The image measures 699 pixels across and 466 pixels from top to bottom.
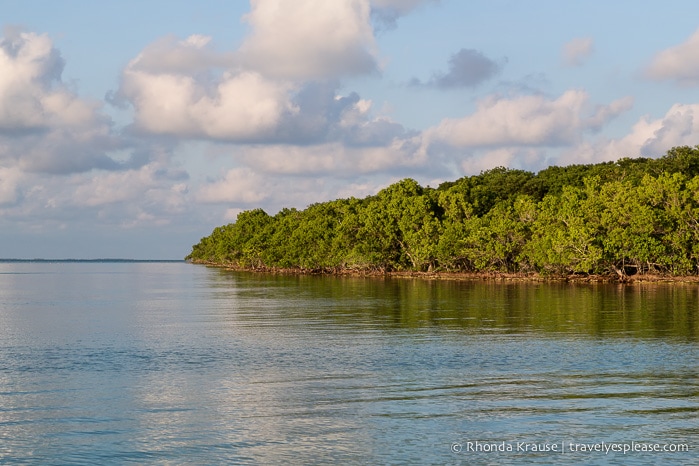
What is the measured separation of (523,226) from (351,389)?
78.4 m

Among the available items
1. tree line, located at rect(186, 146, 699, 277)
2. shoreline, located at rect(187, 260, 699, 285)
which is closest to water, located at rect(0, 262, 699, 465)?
tree line, located at rect(186, 146, 699, 277)

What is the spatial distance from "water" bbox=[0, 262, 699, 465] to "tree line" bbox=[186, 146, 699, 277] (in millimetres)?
39961

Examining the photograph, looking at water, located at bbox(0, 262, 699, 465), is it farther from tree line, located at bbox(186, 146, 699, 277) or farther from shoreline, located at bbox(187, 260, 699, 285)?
shoreline, located at bbox(187, 260, 699, 285)

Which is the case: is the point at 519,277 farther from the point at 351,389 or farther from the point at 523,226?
the point at 351,389

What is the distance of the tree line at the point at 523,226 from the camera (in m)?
81.8

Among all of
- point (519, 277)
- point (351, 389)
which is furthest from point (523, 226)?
point (351, 389)

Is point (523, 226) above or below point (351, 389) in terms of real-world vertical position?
above

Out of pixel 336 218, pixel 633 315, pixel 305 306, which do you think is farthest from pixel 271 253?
pixel 633 315

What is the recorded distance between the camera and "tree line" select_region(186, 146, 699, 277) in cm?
8175

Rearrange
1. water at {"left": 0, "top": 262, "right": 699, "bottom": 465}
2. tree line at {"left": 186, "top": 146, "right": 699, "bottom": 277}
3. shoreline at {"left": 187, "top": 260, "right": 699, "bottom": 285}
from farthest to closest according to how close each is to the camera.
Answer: shoreline at {"left": 187, "top": 260, "right": 699, "bottom": 285}, tree line at {"left": 186, "top": 146, "right": 699, "bottom": 277}, water at {"left": 0, "top": 262, "right": 699, "bottom": 465}

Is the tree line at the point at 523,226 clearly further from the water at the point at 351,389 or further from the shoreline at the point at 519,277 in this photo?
the water at the point at 351,389

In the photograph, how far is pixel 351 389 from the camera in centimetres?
2222

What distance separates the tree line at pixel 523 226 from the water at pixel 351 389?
3996 centimetres

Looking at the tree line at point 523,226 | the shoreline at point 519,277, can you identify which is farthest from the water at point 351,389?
the shoreline at point 519,277
